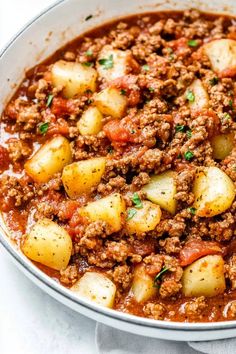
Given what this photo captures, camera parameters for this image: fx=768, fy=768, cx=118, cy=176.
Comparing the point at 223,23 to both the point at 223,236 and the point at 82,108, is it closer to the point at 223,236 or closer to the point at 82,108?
the point at 82,108

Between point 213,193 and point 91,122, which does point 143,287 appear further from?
point 91,122

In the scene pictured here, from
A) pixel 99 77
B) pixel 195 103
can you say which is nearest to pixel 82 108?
pixel 99 77

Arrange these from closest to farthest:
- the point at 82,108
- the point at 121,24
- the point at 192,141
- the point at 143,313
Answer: the point at 143,313 < the point at 192,141 < the point at 82,108 < the point at 121,24

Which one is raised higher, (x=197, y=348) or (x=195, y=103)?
(x=195, y=103)

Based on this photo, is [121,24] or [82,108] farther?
[121,24]

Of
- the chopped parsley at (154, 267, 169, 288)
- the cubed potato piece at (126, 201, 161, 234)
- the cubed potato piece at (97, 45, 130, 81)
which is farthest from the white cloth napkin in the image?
the cubed potato piece at (97, 45, 130, 81)

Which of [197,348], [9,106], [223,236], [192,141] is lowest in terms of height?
[197,348]

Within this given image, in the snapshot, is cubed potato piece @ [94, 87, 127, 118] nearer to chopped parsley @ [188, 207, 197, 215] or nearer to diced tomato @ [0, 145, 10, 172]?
diced tomato @ [0, 145, 10, 172]
